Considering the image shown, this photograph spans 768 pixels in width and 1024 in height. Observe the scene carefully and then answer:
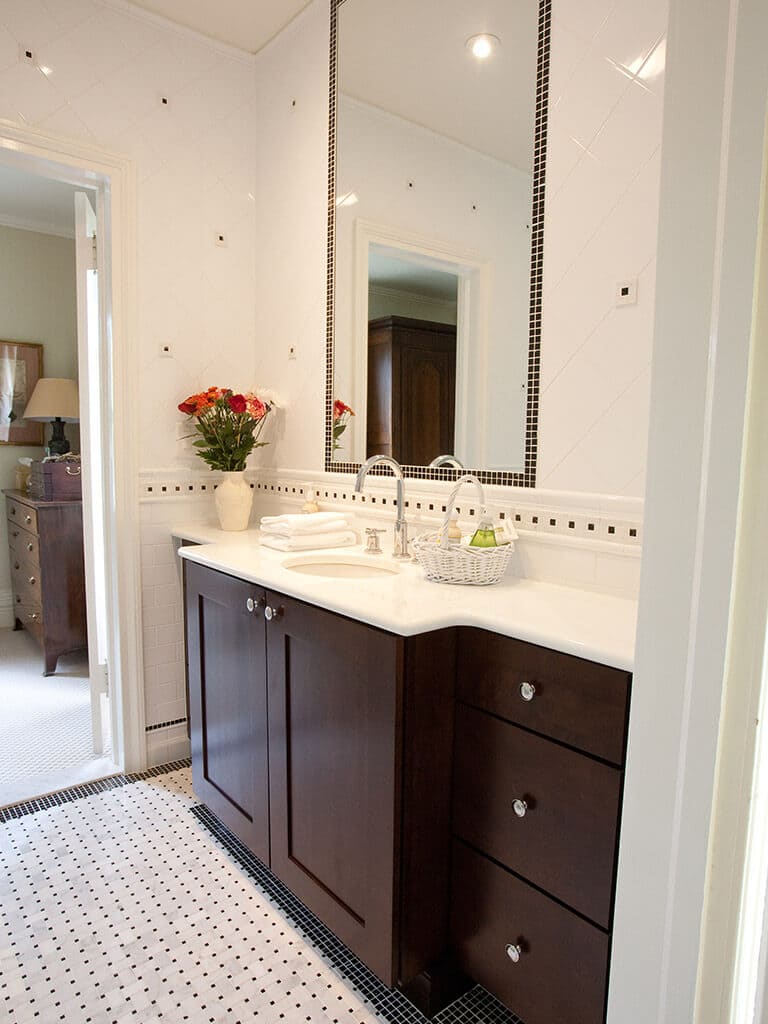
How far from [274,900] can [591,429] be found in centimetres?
148

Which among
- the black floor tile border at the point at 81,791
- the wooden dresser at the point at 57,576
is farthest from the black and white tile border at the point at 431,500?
the wooden dresser at the point at 57,576

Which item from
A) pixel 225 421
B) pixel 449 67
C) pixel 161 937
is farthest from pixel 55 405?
pixel 161 937

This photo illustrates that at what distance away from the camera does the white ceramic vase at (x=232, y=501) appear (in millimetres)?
2371

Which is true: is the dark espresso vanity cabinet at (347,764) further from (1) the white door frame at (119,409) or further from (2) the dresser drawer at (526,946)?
(1) the white door frame at (119,409)

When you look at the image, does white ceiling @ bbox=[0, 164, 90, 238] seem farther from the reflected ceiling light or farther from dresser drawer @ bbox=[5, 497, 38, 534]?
the reflected ceiling light

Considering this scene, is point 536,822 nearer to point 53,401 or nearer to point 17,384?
point 53,401

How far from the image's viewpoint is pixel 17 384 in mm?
3990

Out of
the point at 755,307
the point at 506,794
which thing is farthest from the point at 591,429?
the point at 755,307

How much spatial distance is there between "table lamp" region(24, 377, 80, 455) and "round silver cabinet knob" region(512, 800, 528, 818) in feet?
11.5

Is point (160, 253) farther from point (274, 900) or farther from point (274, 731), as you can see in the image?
point (274, 900)

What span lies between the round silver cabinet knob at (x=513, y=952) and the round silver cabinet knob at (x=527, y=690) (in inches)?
19.0

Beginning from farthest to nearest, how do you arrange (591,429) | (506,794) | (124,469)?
(124,469) < (591,429) < (506,794)

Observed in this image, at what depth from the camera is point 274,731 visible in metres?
1.60

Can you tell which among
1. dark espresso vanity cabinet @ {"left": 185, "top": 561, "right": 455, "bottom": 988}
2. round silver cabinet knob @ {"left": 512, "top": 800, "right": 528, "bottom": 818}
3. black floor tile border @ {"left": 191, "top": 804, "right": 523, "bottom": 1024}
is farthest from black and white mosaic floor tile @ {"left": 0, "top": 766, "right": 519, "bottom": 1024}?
round silver cabinet knob @ {"left": 512, "top": 800, "right": 528, "bottom": 818}
